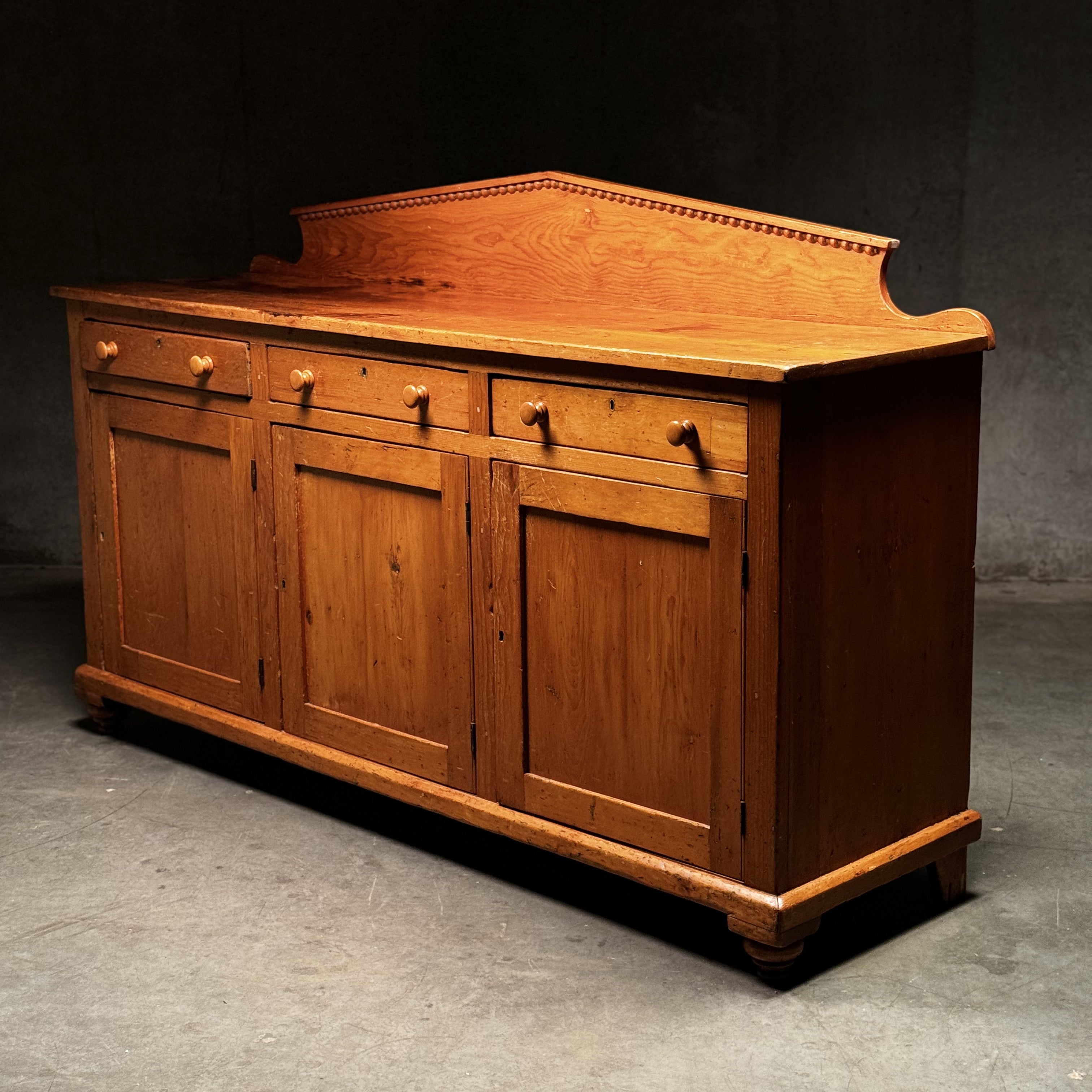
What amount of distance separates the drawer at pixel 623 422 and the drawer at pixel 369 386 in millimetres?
123

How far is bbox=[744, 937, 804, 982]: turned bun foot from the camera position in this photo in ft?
9.61

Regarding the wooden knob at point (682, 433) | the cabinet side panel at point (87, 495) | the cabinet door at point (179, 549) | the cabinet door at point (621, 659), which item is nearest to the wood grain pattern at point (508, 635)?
the cabinet door at point (621, 659)

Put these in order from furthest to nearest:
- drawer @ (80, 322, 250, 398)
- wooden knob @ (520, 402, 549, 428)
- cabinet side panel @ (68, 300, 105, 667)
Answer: cabinet side panel @ (68, 300, 105, 667)
drawer @ (80, 322, 250, 398)
wooden knob @ (520, 402, 549, 428)

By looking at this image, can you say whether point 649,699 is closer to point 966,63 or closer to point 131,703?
point 131,703

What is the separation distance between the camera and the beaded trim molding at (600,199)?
3297mm

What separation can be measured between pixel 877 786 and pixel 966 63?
3039mm

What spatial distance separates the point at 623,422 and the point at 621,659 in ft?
1.47

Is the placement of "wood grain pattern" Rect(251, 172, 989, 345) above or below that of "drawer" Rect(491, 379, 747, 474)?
above

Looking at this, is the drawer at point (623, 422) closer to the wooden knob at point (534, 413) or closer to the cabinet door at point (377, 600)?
the wooden knob at point (534, 413)

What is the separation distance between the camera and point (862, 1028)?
2.80 m

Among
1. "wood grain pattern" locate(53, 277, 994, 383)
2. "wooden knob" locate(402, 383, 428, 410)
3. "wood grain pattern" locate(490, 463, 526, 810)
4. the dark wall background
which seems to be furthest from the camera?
the dark wall background

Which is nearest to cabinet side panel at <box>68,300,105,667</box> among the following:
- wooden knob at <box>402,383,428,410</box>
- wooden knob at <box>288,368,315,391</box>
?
wooden knob at <box>288,368,315,391</box>

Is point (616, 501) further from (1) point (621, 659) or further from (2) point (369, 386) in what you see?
(2) point (369, 386)

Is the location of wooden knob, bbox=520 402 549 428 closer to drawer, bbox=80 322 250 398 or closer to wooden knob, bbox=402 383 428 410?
wooden knob, bbox=402 383 428 410
